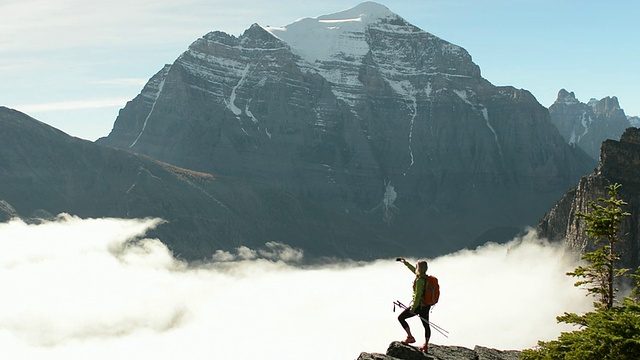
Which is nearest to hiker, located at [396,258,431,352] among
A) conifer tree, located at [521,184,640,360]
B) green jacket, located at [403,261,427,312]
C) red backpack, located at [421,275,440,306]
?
green jacket, located at [403,261,427,312]

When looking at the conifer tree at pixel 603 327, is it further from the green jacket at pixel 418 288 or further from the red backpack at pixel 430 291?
the green jacket at pixel 418 288

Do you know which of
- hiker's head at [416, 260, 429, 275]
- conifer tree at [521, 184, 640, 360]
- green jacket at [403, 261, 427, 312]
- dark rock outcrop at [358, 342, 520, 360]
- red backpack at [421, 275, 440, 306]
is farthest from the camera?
dark rock outcrop at [358, 342, 520, 360]

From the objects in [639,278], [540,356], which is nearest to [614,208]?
[639,278]

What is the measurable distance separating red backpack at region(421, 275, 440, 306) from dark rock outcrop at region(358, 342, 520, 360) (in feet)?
9.90

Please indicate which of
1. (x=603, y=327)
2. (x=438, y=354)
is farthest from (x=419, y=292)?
(x=603, y=327)

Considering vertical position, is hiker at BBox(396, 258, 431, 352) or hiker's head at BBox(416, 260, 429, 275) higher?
hiker's head at BBox(416, 260, 429, 275)

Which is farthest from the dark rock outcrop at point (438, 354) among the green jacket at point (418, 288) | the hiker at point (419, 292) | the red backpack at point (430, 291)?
the red backpack at point (430, 291)

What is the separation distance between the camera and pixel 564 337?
49.0 m

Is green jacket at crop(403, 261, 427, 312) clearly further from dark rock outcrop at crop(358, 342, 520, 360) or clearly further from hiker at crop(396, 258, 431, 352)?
dark rock outcrop at crop(358, 342, 520, 360)

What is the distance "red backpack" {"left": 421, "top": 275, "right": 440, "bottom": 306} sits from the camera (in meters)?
54.1

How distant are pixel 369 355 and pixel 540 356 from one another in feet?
28.7

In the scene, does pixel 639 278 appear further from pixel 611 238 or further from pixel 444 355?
pixel 444 355

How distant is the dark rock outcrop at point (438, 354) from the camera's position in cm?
5506

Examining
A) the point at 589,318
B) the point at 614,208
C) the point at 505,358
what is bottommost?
the point at 505,358
